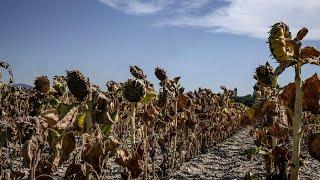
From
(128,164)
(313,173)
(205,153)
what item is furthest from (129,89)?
(205,153)

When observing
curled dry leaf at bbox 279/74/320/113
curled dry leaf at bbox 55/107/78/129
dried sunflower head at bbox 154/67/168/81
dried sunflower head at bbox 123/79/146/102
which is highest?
dried sunflower head at bbox 154/67/168/81

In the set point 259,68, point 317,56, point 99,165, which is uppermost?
point 259,68

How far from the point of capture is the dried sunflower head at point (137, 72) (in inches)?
227

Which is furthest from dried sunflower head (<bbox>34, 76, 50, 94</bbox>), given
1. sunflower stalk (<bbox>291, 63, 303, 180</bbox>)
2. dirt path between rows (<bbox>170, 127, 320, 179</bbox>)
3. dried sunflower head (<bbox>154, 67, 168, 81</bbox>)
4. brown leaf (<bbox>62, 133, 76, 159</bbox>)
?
sunflower stalk (<bbox>291, 63, 303, 180</bbox>)

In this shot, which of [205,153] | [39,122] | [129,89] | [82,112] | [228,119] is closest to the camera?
[39,122]

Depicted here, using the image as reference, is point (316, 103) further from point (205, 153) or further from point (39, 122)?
point (205, 153)

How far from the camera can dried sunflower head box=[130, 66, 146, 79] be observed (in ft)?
18.9

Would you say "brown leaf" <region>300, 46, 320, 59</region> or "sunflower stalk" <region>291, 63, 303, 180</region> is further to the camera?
"sunflower stalk" <region>291, 63, 303, 180</region>

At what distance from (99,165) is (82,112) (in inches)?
18.9

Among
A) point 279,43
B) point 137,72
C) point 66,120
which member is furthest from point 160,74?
point 279,43

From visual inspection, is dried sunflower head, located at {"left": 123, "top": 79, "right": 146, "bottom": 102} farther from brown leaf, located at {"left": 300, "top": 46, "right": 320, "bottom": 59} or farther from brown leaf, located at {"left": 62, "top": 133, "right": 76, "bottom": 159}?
brown leaf, located at {"left": 300, "top": 46, "right": 320, "bottom": 59}

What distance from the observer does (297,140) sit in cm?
298

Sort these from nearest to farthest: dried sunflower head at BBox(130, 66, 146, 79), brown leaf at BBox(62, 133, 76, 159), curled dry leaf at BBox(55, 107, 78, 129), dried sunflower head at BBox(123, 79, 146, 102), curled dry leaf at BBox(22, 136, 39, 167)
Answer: curled dry leaf at BBox(22, 136, 39, 167)
curled dry leaf at BBox(55, 107, 78, 129)
brown leaf at BBox(62, 133, 76, 159)
dried sunflower head at BBox(123, 79, 146, 102)
dried sunflower head at BBox(130, 66, 146, 79)

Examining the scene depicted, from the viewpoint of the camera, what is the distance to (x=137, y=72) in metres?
5.81
